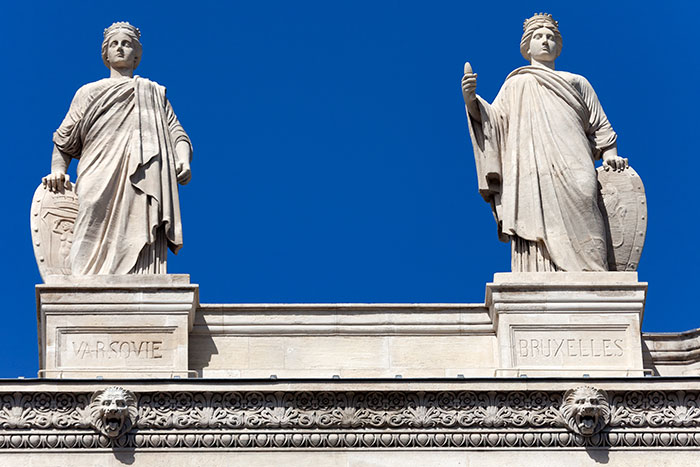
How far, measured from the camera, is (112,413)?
29.4 m

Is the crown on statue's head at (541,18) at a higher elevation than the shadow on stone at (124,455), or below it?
higher

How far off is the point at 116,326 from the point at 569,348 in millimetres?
6101

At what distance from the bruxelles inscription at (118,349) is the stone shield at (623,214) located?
21.9 feet

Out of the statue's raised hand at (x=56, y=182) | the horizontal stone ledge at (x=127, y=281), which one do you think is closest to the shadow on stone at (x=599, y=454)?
the horizontal stone ledge at (x=127, y=281)

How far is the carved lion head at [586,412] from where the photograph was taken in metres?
29.6

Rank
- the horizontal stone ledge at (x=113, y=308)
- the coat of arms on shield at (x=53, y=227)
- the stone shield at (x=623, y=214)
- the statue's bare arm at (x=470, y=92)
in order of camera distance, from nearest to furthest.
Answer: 1. the horizontal stone ledge at (x=113, y=308)
2. the coat of arms on shield at (x=53, y=227)
3. the stone shield at (x=623, y=214)
4. the statue's bare arm at (x=470, y=92)

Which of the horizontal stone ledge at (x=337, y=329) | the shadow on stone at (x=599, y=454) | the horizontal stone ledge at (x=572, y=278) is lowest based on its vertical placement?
the shadow on stone at (x=599, y=454)

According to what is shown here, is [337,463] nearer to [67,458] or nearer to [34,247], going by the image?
[67,458]

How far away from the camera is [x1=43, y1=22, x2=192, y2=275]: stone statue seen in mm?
32188

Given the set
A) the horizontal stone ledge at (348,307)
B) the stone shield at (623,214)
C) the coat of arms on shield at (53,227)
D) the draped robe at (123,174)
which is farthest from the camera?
the stone shield at (623,214)

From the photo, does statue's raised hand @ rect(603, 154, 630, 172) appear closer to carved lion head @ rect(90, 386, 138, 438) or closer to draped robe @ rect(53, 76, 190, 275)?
draped robe @ rect(53, 76, 190, 275)

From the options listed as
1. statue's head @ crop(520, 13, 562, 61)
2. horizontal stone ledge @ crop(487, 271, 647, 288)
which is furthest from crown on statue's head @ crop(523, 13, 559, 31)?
horizontal stone ledge @ crop(487, 271, 647, 288)

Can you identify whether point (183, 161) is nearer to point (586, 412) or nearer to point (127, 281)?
point (127, 281)

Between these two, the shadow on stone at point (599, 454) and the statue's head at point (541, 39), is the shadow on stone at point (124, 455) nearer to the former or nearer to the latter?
the shadow on stone at point (599, 454)
